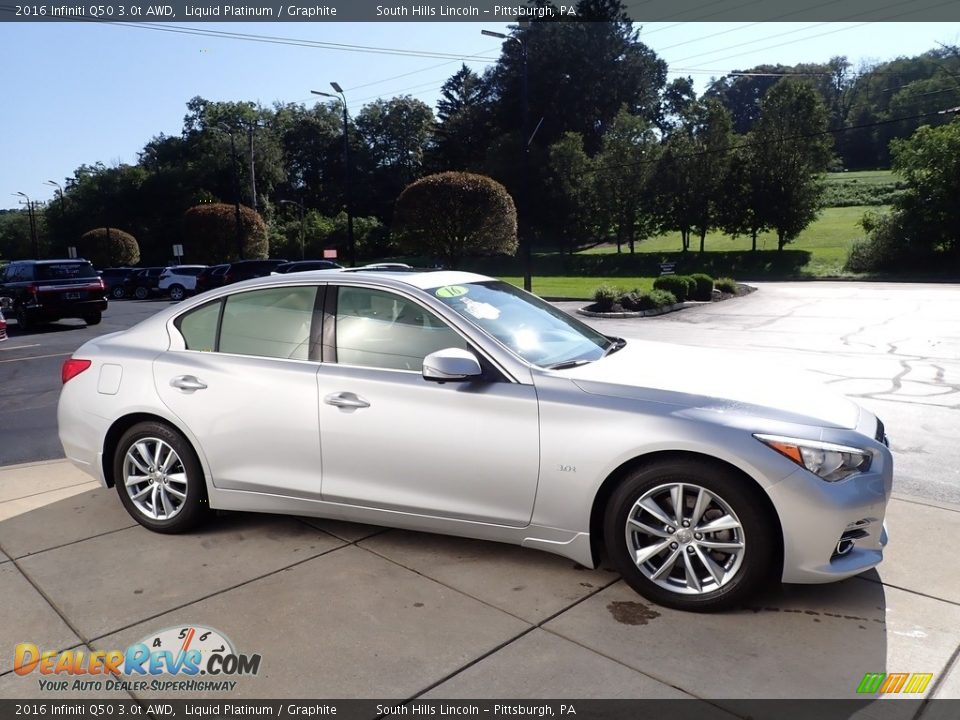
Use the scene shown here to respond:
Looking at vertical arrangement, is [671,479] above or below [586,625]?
above

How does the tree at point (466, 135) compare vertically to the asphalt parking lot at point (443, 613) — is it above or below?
above

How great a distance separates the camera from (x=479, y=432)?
3.63 meters

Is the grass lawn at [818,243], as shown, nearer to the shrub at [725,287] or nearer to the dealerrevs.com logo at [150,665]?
the shrub at [725,287]

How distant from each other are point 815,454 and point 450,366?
1.67 metres

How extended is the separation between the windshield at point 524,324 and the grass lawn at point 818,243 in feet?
119

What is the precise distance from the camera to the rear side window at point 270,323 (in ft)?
13.8

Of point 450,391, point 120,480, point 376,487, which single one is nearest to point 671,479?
point 450,391

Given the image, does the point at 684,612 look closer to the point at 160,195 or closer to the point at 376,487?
the point at 376,487

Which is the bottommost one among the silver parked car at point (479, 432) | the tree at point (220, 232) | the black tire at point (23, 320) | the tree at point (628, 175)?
the black tire at point (23, 320)

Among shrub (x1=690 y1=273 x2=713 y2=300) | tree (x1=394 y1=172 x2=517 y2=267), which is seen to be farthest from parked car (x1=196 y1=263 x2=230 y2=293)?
shrub (x1=690 y1=273 x2=713 y2=300)

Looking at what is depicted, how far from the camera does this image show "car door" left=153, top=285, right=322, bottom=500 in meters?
4.05

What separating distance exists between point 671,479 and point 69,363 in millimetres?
3853

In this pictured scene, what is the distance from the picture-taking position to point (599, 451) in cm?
342

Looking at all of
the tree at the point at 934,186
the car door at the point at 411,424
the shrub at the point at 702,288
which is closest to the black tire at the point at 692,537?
the car door at the point at 411,424
